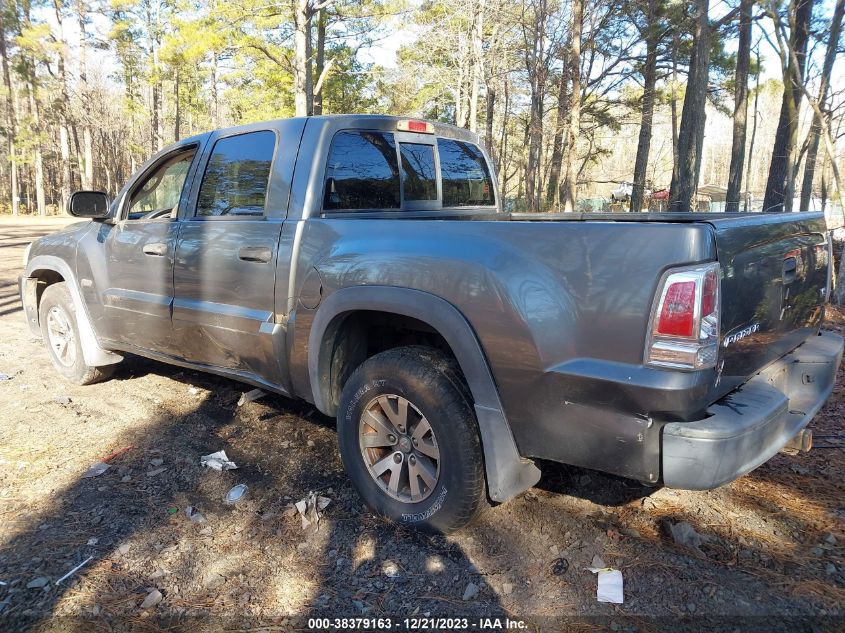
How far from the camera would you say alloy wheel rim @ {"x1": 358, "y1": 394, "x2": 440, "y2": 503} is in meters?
2.74

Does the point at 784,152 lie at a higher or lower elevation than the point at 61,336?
higher

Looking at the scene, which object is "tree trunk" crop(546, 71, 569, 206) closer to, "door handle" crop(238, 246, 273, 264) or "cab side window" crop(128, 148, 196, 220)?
"cab side window" crop(128, 148, 196, 220)

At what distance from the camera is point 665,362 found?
2.02 metres

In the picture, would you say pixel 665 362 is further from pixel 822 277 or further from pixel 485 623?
pixel 822 277

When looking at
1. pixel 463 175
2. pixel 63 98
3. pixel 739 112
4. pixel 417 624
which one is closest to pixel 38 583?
pixel 417 624

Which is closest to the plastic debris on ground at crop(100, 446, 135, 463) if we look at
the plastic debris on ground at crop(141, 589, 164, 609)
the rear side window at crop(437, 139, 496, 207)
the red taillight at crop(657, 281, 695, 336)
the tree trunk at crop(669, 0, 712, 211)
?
the plastic debris on ground at crop(141, 589, 164, 609)

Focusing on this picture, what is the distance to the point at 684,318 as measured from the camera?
1994mm

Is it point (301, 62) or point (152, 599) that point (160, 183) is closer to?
point (152, 599)

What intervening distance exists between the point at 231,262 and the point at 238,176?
603 mm

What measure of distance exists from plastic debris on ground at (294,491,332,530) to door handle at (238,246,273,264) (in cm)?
131

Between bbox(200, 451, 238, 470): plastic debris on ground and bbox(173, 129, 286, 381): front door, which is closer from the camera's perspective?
bbox(173, 129, 286, 381): front door

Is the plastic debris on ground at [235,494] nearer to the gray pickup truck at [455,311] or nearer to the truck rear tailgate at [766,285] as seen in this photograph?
the gray pickup truck at [455,311]

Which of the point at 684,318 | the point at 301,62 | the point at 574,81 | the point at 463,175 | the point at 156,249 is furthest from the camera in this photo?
the point at 301,62

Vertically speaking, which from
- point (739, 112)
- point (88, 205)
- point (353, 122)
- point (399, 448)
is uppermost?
point (739, 112)
